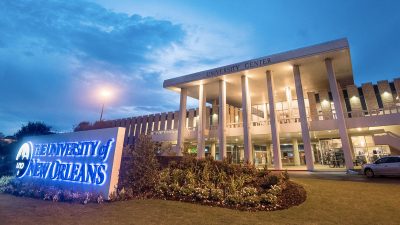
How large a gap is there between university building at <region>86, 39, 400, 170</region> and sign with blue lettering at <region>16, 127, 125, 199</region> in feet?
21.5

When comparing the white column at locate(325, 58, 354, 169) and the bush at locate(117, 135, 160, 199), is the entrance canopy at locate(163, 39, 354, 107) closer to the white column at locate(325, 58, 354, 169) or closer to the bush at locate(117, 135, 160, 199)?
the white column at locate(325, 58, 354, 169)

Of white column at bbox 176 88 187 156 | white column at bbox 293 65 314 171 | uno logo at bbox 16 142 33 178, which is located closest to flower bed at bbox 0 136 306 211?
uno logo at bbox 16 142 33 178

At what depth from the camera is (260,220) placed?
6113mm

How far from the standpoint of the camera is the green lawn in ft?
20.1

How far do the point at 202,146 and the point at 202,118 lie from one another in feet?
10.8

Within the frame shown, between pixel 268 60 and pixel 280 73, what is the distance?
276 centimetres

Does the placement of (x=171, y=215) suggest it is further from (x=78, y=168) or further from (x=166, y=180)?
(x=78, y=168)

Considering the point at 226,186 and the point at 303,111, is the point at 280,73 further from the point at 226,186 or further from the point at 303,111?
the point at 226,186

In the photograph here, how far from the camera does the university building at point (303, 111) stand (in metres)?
18.5

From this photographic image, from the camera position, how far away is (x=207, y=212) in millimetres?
7000

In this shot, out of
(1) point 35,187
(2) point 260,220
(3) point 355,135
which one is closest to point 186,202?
(2) point 260,220

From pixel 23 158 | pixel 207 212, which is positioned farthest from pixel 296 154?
pixel 23 158

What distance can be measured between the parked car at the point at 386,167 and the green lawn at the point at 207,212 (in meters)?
5.26

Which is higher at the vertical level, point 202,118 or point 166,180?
point 202,118
